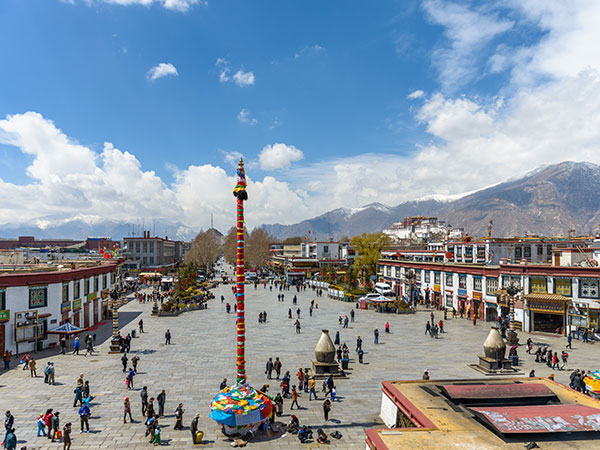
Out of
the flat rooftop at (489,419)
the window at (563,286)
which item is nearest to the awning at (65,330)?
the flat rooftop at (489,419)

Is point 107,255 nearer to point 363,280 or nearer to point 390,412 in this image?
point 363,280

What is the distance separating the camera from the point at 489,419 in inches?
541

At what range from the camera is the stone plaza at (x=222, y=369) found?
58.6 ft

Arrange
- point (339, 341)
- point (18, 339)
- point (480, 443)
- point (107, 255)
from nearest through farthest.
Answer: point (480, 443) < point (18, 339) < point (339, 341) < point (107, 255)

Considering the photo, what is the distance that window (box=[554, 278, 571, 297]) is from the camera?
125ft

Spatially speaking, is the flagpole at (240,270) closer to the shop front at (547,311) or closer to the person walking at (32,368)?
the person walking at (32,368)

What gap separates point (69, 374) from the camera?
2597 centimetres

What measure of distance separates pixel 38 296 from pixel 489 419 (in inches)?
1334

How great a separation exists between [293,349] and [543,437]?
20769mm

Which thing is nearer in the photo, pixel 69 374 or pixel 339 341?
pixel 69 374

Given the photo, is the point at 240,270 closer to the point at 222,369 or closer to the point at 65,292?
the point at 222,369

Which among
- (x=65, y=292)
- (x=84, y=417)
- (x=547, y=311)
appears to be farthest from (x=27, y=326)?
(x=547, y=311)

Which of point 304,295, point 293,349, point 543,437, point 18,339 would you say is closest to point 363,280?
point 304,295

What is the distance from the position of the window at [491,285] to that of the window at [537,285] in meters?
4.59
